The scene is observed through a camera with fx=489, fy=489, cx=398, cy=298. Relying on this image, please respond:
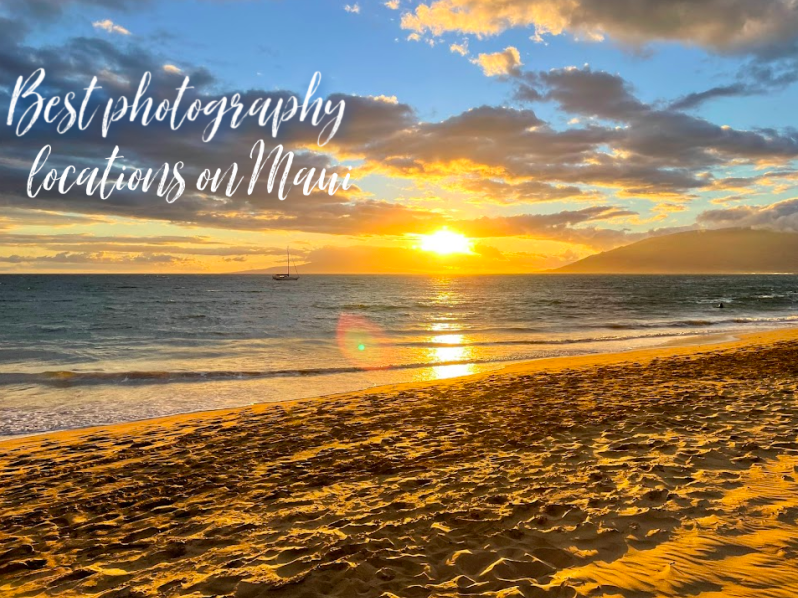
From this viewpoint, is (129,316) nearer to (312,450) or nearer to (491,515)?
(312,450)

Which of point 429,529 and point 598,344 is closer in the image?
point 429,529

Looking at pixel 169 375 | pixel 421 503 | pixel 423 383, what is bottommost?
pixel 169 375

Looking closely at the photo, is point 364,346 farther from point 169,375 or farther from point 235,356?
point 169,375

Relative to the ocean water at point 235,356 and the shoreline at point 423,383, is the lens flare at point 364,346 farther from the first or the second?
the shoreline at point 423,383

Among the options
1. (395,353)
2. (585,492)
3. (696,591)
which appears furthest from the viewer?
(395,353)

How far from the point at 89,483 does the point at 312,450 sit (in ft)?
11.9

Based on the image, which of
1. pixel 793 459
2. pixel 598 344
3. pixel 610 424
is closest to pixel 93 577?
pixel 610 424

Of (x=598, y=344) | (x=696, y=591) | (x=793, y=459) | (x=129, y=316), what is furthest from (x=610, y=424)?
(x=129, y=316)

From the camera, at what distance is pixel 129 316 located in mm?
52125

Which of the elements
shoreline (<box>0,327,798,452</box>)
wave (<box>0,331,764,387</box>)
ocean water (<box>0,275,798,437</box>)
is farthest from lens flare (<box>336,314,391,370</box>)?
shoreline (<box>0,327,798,452</box>)

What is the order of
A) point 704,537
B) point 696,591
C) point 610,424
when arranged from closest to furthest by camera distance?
point 696,591, point 704,537, point 610,424

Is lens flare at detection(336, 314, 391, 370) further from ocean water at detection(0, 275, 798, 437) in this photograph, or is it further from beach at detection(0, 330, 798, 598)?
beach at detection(0, 330, 798, 598)

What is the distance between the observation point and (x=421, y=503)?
21.5 ft

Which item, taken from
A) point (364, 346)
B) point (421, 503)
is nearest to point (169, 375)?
point (364, 346)
